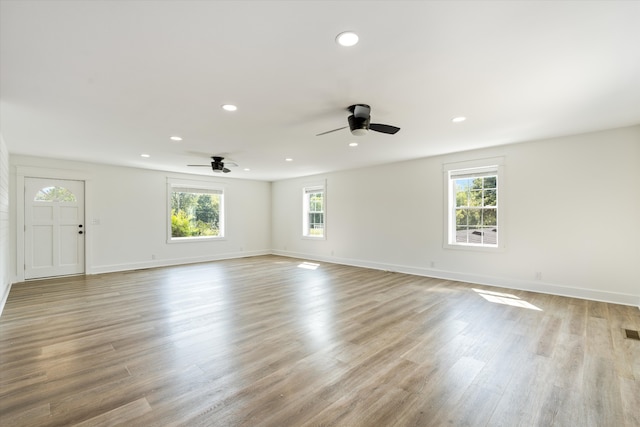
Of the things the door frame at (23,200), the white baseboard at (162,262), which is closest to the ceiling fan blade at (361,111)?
the door frame at (23,200)

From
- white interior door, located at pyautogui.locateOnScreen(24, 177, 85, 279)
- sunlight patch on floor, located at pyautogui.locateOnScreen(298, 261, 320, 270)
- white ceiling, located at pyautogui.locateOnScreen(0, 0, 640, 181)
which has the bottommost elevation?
sunlight patch on floor, located at pyautogui.locateOnScreen(298, 261, 320, 270)

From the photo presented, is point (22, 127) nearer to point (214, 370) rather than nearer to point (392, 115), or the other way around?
point (214, 370)

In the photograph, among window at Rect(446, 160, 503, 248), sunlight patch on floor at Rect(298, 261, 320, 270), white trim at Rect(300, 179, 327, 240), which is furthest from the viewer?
white trim at Rect(300, 179, 327, 240)

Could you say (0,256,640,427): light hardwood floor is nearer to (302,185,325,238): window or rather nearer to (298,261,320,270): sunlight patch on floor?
(298,261,320,270): sunlight patch on floor

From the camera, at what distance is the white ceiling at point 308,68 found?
1776mm

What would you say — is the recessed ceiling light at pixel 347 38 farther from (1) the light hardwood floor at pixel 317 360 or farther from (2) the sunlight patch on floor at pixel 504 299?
(2) the sunlight patch on floor at pixel 504 299

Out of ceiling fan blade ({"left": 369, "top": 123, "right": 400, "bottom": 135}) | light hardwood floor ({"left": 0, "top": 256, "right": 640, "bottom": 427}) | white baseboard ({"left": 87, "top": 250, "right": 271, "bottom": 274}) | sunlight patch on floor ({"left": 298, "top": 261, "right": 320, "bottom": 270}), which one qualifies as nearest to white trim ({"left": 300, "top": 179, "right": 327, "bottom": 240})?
sunlight patch on floor ({"left": 298, "top": 261, "right": 320, "bottom": 270})

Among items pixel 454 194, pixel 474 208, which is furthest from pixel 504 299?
pixel 454 194

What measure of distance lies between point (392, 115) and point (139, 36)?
8.60ft

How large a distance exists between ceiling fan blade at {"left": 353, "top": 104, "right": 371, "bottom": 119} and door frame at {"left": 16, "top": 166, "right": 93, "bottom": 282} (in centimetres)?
632

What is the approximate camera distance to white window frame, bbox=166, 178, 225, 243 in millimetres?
7566

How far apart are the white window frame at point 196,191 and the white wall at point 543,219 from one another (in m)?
4.43

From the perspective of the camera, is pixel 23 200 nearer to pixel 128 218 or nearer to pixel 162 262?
pixel 128 218

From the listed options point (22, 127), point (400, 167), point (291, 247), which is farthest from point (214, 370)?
point (291, 247)
